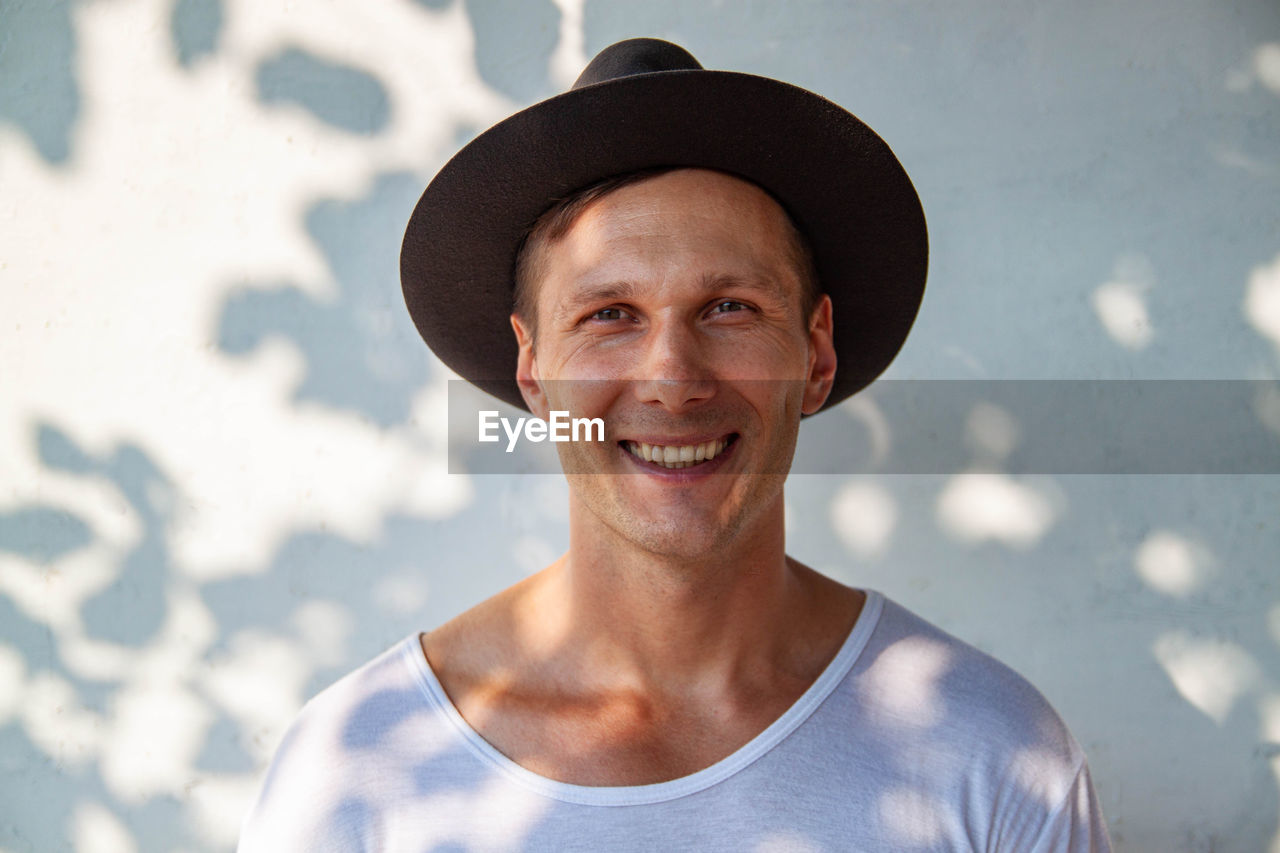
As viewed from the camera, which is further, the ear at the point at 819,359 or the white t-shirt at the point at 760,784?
the ear at the point at 819,359

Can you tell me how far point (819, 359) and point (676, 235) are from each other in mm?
509

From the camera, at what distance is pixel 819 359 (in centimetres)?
223

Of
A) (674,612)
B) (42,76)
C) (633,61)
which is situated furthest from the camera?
(42,76)

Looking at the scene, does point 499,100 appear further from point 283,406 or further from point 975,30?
point 975,30

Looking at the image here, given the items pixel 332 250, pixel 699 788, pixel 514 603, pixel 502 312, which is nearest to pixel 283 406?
pixel 332 250

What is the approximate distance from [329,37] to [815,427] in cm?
192

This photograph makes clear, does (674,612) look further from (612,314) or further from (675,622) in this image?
(612,314)

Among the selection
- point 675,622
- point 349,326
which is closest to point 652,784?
point 675,622

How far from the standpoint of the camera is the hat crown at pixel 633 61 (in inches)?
77.2

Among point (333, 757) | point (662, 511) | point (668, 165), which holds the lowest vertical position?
point (333, 757)

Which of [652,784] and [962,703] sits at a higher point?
[962,703]

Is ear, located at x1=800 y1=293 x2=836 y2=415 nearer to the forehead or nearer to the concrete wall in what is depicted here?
the forehead

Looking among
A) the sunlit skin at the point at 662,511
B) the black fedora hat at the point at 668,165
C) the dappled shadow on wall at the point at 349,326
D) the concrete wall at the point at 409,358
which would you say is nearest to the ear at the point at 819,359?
the sunlit skin at the point at 662,511

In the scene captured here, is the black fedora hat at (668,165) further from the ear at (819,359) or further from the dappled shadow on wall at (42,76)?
the dappled shadow on wall at (42,76)
